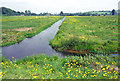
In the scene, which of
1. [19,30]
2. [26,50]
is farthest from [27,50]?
[19,30]

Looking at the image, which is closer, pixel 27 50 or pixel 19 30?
pixel 27 50

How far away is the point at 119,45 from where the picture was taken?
399 inches

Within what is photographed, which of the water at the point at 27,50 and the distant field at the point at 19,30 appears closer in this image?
the water at the point at 27,50

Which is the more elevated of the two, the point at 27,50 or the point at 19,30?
the point at 19,30

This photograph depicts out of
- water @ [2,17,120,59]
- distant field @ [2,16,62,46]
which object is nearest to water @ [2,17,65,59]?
water @ [2,17,120,59]

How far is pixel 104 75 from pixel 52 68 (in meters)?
2.92

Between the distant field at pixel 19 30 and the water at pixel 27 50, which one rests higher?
the distant field at pixel 19 30

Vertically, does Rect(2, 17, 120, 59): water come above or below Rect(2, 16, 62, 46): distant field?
below

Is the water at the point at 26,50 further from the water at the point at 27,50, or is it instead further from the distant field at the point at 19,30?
the distant field at the point at 19,30

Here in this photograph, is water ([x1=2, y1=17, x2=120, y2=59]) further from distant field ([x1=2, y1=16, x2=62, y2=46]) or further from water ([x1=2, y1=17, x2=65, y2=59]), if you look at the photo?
distant field ([x1=2, y1=16, x2=62, y2=46])

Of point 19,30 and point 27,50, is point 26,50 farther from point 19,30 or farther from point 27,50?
point 19,30

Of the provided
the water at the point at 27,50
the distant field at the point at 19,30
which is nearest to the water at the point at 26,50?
the water at the point at 27,50

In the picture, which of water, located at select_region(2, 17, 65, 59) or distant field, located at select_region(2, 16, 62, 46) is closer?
water, located at select_region(2, 17, 65, 59)

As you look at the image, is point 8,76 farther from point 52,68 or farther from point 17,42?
point 17,42
